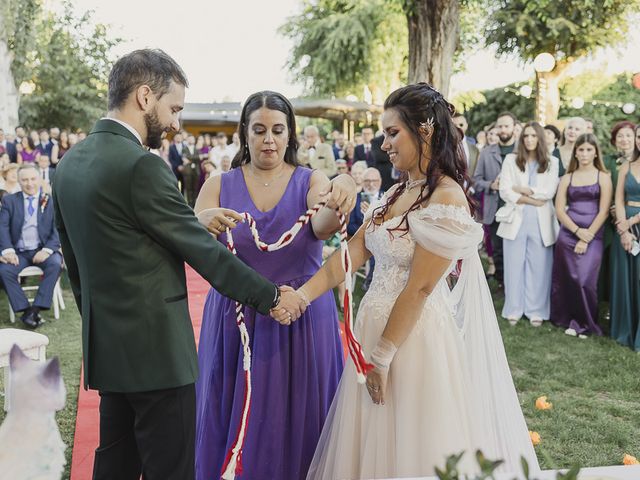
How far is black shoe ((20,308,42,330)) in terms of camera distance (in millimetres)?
7066

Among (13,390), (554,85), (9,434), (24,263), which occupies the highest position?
(554,85)

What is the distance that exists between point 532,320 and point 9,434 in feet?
21.2

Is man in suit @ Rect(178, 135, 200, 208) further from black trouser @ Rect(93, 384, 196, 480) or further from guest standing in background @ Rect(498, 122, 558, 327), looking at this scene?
black trouser @ Rect(93, 384, 196, 480)

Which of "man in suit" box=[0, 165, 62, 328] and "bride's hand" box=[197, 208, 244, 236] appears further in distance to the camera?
"man in suit" box=[0, 165, 62, 328]

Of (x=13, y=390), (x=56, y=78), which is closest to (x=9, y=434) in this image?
(x=13, y=390)

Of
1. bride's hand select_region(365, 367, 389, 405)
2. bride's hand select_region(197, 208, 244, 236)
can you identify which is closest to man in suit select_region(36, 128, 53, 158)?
bride's hand select_region(197, 208, 244, 236)

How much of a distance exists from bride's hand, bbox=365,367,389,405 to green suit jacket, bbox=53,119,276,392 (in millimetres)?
720

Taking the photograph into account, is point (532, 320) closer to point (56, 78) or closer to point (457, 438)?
point (457, 438)

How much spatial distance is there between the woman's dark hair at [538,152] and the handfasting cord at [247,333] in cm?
467

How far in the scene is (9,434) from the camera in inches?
54.3

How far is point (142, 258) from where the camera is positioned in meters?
2.19

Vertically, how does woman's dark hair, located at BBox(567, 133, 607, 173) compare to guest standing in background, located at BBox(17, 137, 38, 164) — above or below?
below

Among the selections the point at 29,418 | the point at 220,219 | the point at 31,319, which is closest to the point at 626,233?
the point at 220,219

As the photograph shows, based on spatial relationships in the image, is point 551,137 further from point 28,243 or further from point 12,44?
point 12,44
